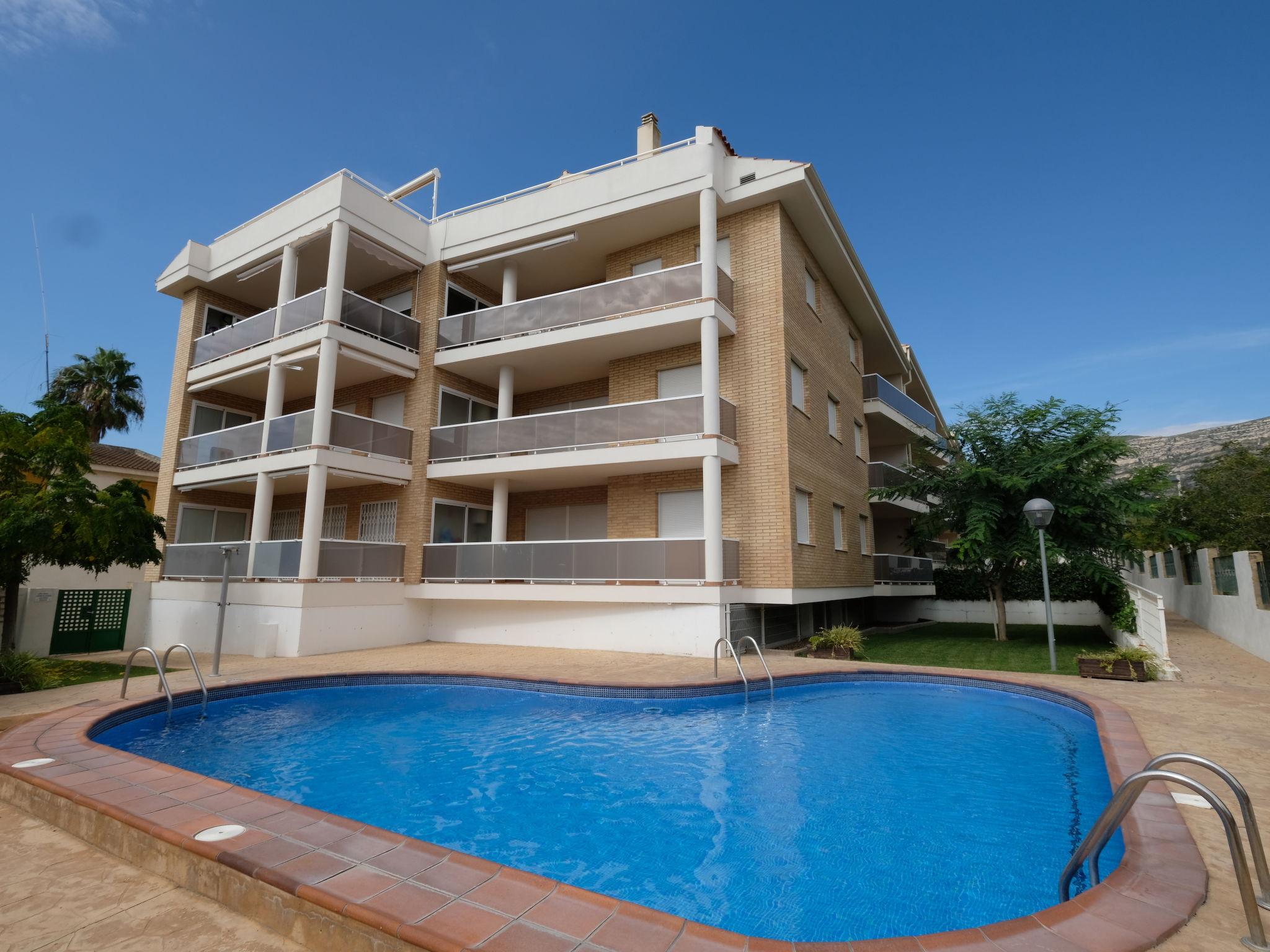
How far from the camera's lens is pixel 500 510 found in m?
17.3

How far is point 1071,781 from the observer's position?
659 centimetres

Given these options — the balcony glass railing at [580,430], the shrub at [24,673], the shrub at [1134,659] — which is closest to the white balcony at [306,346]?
the balcony glass railing at [580,430]

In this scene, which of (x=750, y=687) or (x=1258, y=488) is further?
(x=1258, y=488)

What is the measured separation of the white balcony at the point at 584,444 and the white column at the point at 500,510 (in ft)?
0.87

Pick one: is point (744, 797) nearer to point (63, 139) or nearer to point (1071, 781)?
point (1071, 781)

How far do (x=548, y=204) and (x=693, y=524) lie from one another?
31.5 feet

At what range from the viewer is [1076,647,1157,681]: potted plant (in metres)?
10.5

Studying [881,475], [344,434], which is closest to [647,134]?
[344,434]

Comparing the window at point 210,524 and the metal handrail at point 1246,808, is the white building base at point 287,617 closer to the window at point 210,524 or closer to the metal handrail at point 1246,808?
the window at point 210,524

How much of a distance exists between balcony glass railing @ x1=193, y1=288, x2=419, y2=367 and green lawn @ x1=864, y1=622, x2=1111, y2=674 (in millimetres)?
15126

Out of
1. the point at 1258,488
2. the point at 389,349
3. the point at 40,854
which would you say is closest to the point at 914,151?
the point at 389,349

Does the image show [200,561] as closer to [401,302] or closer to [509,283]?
[401,302]

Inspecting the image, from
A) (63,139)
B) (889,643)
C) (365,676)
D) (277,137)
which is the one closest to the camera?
(365,676)

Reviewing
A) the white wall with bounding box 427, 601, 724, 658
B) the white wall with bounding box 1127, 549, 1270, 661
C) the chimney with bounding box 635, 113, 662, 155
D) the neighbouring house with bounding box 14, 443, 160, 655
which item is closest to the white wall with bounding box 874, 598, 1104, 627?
the white wall with bounding box 1127, 549, 1270, 661
